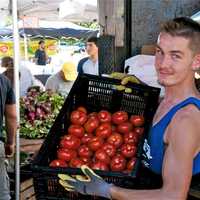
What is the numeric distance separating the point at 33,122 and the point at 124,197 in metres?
3.94

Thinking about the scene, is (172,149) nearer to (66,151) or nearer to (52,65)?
(66,151)

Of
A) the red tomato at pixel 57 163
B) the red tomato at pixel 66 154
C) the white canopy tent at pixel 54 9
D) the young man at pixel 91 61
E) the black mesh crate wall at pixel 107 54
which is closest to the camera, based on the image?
the red tomato at pixel 57 163

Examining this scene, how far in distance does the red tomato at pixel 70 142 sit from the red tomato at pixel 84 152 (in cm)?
3

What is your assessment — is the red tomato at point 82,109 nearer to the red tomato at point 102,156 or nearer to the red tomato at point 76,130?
the red tomato at point 76,130

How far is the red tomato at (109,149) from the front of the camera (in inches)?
102

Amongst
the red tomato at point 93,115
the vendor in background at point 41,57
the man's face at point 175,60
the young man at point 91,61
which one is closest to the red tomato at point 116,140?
the red tomato at point 93,115

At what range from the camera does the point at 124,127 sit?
280cm

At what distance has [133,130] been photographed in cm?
279

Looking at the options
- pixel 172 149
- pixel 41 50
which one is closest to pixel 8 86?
pixel 172 149

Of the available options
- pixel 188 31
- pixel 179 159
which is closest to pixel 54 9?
pixel 188 31

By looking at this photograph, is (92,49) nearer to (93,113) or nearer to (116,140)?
(93,113)

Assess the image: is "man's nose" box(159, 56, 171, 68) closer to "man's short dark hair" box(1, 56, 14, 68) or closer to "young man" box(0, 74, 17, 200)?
"young man" box(0, 74, 17, 200)

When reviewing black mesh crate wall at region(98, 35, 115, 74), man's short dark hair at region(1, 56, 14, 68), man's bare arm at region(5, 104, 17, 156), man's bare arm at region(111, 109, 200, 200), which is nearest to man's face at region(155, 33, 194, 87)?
man's bare arm at region(111, 109, 200, 200)

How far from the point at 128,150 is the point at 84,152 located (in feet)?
0.82
